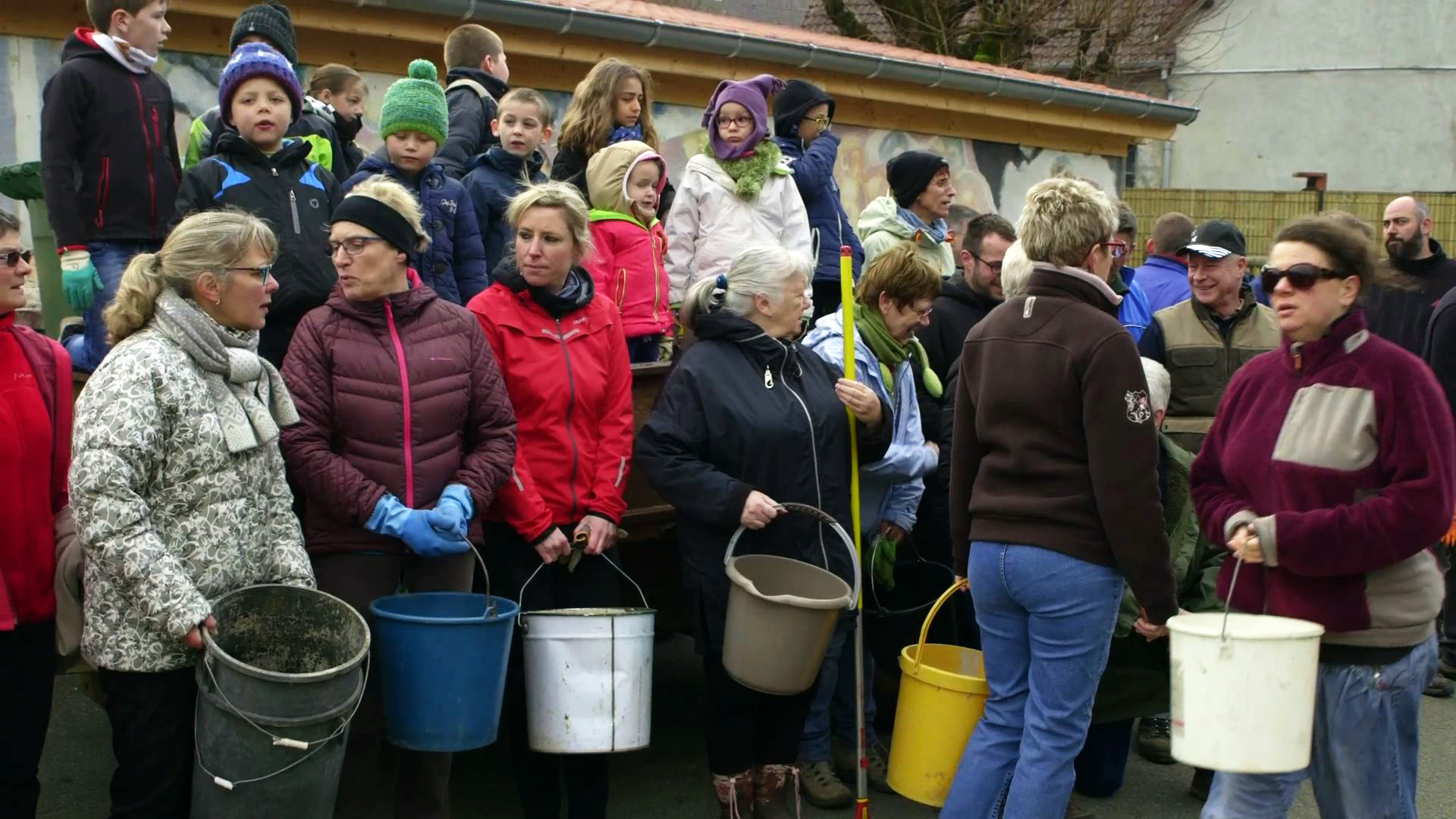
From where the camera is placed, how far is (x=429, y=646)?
4.37m

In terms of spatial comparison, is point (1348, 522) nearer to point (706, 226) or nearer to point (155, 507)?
point (155, 507)

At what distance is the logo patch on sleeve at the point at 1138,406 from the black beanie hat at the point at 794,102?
373 cm

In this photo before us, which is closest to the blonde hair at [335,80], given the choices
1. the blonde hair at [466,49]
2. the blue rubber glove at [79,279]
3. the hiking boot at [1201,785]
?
the blonde hair at [466,49]

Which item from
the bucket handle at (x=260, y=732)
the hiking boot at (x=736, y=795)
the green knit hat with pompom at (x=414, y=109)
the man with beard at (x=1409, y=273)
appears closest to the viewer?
the bucket handle at (x=260, y=732)

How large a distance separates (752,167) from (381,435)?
8.95 ft

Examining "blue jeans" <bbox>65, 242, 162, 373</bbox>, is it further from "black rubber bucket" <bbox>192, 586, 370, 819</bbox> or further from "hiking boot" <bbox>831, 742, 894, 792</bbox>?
"hiking boot" <bbox>831, 742, 894, 792</bbox>

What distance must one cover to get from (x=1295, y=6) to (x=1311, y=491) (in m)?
27.5

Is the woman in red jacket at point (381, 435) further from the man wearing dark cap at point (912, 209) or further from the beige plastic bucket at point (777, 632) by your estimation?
the man wearing dark cap at point (912, 209)

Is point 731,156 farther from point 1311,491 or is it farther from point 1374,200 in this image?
point 1374,200

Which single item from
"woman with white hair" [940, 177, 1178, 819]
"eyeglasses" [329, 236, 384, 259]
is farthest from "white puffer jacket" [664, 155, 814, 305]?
"woman with white hair" [940, 177, 1178, 819]

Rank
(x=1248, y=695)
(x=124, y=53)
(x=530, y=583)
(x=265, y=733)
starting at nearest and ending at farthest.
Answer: (x=1248, y=695), (x=265, y=733), (x=530, y=583), (x=124, y=53)

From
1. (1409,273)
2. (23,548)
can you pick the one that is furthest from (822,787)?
(1409,273)

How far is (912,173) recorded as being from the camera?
7.35 meters

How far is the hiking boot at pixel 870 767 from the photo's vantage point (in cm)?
598
